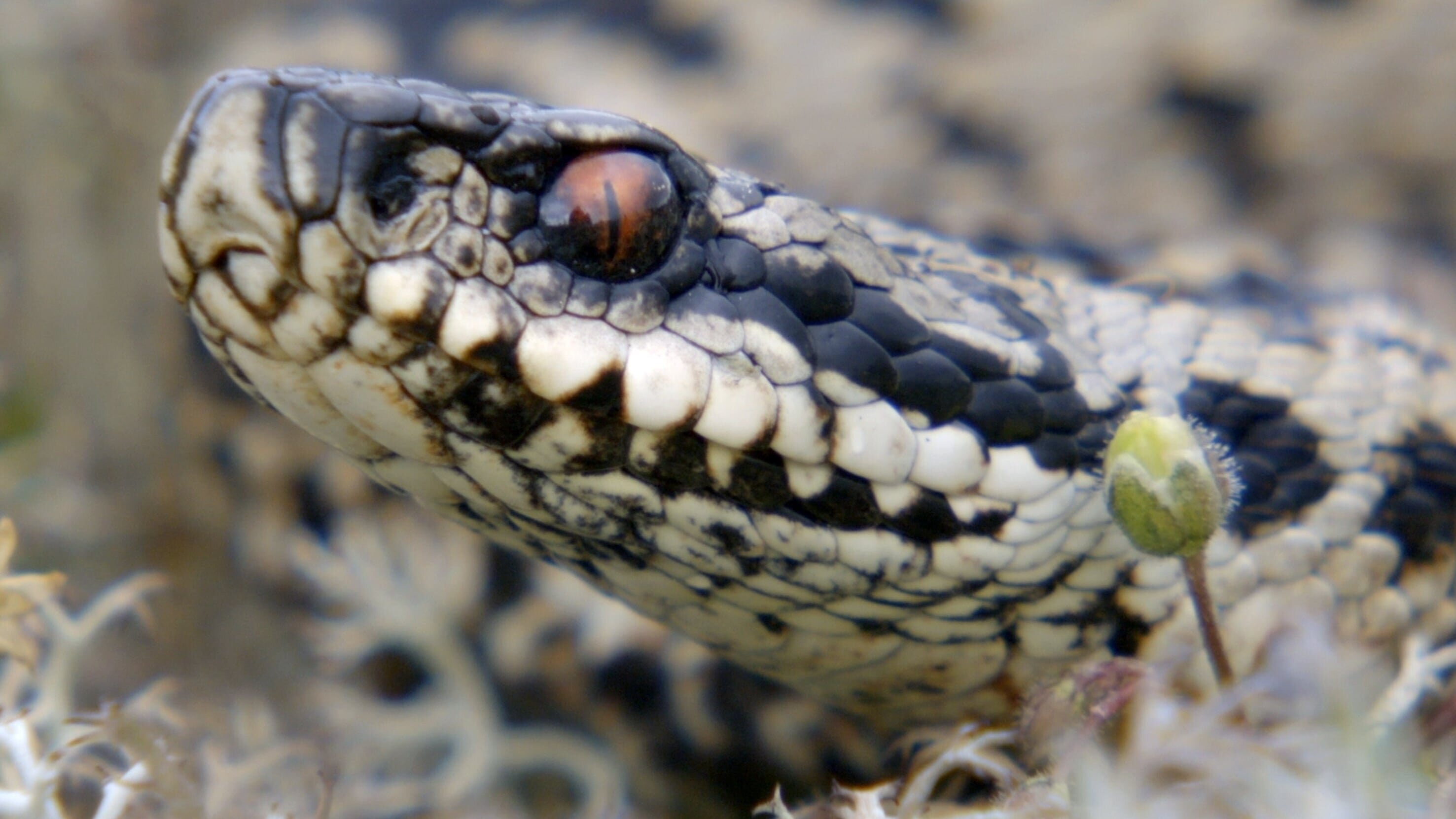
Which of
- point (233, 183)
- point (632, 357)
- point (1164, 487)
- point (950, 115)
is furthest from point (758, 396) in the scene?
point (950, 115)

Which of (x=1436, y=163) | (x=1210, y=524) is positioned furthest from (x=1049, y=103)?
(x=1210, y=524)

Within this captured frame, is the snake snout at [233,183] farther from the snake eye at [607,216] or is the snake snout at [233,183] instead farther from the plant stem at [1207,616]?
the plant stem at [1207,616]

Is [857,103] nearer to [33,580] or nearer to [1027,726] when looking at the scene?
[1027,726]

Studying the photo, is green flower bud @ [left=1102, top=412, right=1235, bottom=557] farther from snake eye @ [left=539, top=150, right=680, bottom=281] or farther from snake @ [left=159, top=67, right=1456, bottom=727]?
snake eye @ [left=539, top=150, right=680, bottom=281]

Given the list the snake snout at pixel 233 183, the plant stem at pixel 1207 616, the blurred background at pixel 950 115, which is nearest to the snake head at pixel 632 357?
the snake snout at pixel 233 183

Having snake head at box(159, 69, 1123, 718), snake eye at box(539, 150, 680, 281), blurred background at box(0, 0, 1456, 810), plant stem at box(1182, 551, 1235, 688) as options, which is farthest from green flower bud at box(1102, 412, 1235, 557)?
blurred background at box(0, 0, 1456, 810)

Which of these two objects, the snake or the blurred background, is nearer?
the snake
